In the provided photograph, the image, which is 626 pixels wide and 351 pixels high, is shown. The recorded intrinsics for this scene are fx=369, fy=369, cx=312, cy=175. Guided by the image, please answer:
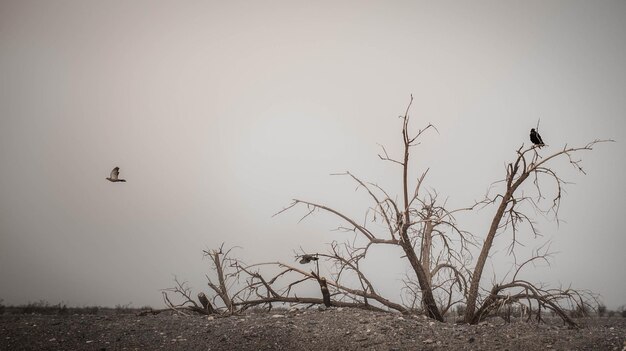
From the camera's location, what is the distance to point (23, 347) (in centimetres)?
532

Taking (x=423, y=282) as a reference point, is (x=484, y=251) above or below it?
above

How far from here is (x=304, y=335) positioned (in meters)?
5.42

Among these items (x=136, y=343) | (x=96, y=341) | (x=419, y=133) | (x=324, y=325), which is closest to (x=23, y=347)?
(x=96, y=341)

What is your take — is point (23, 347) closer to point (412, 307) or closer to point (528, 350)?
point (412, 307)

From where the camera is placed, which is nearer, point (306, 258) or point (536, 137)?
point (536, 137)

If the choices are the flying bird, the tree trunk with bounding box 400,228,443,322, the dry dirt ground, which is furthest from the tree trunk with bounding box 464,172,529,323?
the flying bird

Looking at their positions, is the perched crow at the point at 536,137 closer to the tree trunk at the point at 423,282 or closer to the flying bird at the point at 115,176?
the tree trunk at the point at 423,282

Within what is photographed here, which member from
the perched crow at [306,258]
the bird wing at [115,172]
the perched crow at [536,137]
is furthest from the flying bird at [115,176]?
the perched crow at [536,137]

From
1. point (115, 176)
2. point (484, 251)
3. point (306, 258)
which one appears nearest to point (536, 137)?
point (484, 251)

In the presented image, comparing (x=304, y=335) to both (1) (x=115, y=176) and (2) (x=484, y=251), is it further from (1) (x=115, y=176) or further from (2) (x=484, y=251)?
(1) (x=115, y=176)

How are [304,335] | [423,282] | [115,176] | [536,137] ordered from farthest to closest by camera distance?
[115,176]
[423,282]
[536,137]
[304,335]

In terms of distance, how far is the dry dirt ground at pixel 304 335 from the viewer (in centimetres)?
491

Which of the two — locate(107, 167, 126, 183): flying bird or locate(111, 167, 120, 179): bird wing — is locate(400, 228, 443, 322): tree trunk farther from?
→ locate(111, 167, 120, 179): bird wing

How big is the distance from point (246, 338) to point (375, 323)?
1.95 meters
